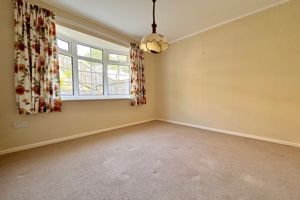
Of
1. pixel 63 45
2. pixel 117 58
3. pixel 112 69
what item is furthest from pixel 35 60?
pixel 117 58

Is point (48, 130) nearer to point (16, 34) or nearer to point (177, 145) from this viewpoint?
point (16, 34)

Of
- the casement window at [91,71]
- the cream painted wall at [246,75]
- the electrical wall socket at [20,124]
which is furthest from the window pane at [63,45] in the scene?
the cream painted wall at [246,75]

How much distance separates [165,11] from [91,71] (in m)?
2.25

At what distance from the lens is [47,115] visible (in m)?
2.58

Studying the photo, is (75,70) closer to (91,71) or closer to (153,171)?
(91,71)

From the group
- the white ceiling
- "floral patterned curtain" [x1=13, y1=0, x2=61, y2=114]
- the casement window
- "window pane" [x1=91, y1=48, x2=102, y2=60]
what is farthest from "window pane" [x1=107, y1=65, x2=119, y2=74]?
"floral patterned curtain" [x1=13, y1=0, x2=61, y2=114]

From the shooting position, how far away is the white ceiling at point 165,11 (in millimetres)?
2502

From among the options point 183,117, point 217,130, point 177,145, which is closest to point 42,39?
Result: point 177,145

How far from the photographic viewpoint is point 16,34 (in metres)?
2.18

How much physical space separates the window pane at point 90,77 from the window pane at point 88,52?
167mm

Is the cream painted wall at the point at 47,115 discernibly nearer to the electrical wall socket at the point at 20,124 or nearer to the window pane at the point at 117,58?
the electrical wall socket at the point at 20,124

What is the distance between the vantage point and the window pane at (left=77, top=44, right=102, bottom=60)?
11.3ft

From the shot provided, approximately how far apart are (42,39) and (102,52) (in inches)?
62.5

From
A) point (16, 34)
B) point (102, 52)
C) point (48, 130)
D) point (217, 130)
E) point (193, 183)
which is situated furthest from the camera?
point (102, 52)
